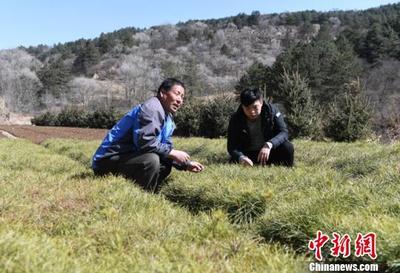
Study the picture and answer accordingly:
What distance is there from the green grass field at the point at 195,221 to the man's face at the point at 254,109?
96 centimetres

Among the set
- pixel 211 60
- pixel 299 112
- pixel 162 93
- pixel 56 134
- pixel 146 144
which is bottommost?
pixel 56 134

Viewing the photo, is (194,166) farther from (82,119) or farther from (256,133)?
(82,119)

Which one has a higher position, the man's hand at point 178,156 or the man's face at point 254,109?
the man's face at point 254,109

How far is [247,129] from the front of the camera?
20.1 feet

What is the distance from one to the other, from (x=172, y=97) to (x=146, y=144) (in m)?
0.61

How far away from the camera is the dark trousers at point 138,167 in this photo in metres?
4.77

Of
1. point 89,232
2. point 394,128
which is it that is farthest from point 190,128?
point 89,232

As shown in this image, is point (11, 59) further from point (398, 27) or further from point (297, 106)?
point (297, 106)

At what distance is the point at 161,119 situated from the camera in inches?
189

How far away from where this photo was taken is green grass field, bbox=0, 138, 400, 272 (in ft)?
7.80

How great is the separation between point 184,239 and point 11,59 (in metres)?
120

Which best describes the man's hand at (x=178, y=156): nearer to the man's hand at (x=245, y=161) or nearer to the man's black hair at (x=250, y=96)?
the man's hand at (x=245, y=161)

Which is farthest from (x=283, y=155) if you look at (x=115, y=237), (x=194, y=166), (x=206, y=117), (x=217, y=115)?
(x=206, y=117)

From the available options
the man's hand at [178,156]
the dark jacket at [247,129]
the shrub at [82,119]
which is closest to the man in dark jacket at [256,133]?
the dark jacket at [247,129]
